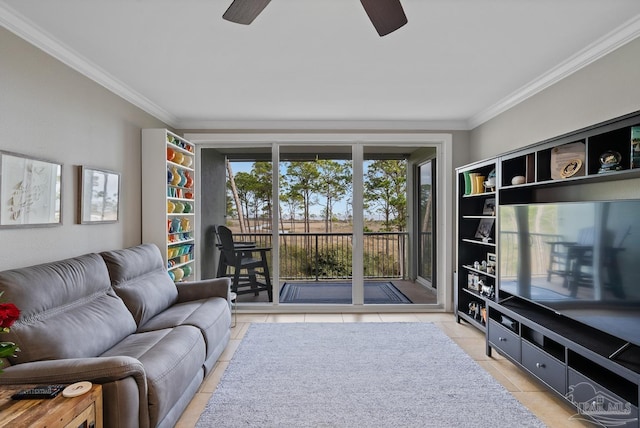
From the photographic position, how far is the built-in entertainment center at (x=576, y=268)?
2006 millimetres

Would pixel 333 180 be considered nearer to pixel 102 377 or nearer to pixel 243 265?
pixel 243 265

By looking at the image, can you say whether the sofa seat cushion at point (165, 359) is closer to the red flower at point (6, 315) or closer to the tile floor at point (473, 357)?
the tile floor at point (473, 357)

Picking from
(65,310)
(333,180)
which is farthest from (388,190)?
(65,310)

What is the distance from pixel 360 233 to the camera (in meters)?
4.77

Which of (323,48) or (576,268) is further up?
(323,48)

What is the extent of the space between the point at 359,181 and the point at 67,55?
130 inches

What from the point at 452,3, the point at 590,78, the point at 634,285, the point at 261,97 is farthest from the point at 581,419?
the point at 261,97

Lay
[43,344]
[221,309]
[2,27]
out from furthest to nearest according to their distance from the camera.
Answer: [221,309] → [2,27] → [43,344]

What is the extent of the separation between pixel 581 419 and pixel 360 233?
2931 millimetres

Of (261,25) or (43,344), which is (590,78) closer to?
(261,25)

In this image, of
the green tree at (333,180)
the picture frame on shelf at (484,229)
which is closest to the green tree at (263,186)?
the green tree at (333,180)

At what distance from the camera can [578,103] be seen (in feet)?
9.11

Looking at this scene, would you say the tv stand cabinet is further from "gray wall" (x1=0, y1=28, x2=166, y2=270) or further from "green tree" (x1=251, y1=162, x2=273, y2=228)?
"gray wall" (x1=0, y1=28, x2=166, y2=270)

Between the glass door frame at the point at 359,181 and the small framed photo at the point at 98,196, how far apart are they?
1577mm
